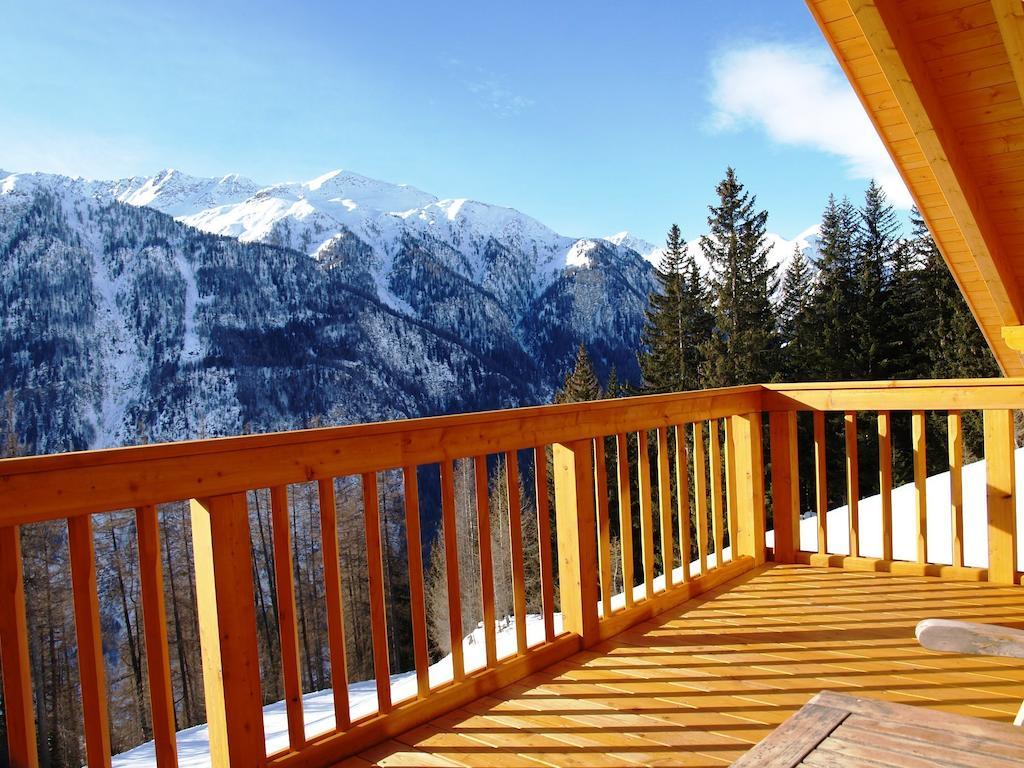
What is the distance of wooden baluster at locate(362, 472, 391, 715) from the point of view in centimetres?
223

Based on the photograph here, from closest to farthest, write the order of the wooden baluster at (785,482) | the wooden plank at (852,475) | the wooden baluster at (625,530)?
the wooden baluster at (625,530), the wooden plank at (852,475), the wooden baluster at (785,482)

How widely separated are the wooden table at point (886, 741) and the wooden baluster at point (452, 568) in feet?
4.80

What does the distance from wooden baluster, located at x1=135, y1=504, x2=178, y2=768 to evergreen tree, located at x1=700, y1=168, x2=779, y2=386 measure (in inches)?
871

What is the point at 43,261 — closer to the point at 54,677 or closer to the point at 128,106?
the point at 128,106

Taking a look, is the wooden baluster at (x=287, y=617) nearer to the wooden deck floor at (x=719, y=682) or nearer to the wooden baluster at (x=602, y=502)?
the wooden deck floor at (x=719, y=682)

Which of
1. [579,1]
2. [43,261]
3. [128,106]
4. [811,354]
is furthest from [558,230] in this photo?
[579,1]

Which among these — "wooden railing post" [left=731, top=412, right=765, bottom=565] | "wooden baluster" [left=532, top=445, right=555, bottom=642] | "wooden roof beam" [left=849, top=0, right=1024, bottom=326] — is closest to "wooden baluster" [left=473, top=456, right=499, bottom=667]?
"wooden baluster" [left=532, top=445, right=555, bottom=642]

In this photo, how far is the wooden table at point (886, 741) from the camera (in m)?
0.99

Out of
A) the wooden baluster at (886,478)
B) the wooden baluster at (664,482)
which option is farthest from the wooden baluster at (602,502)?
the wooden baluster at (886,478)

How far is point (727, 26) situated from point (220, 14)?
1218cm

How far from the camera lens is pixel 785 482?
425 centimetres

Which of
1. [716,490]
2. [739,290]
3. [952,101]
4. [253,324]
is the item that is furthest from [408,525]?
[253,324]

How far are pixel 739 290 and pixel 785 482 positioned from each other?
21.3 meters

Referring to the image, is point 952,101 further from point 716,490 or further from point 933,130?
point 716,490
